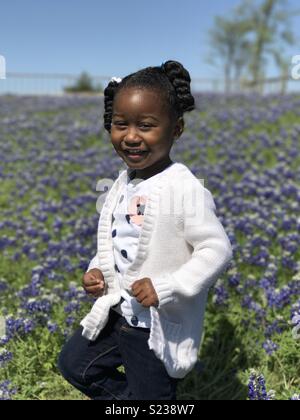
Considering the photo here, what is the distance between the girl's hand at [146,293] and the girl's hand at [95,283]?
480mm

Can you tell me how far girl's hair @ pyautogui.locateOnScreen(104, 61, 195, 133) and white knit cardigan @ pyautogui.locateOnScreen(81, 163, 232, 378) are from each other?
313mm

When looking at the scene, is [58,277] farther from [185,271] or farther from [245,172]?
[245,172]

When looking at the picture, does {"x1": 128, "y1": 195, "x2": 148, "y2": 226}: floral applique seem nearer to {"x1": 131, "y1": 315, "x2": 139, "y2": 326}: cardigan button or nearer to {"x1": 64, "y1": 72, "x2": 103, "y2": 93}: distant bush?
{"x1": 131, "y1": 315, "x2": 139, "y2": 326}: cardigan button

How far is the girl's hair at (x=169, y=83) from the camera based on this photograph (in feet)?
8.59

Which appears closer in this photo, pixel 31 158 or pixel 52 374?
pixel 52 374

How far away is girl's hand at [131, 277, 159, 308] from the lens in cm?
241

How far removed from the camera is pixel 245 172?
8.39 m

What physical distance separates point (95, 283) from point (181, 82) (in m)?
1.13

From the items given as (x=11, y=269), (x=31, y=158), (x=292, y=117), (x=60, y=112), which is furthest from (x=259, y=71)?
(x=11, y=269)

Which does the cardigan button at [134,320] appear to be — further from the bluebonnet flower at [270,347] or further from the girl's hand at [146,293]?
the bluebonnet flower at [270,347]

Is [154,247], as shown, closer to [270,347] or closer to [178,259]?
[178,259]

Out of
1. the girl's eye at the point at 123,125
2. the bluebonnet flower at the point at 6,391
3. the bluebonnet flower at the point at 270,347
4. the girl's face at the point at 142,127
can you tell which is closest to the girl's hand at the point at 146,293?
the girl's face at the point at 142,127

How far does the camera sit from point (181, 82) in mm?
2676

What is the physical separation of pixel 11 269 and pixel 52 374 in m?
2.04
